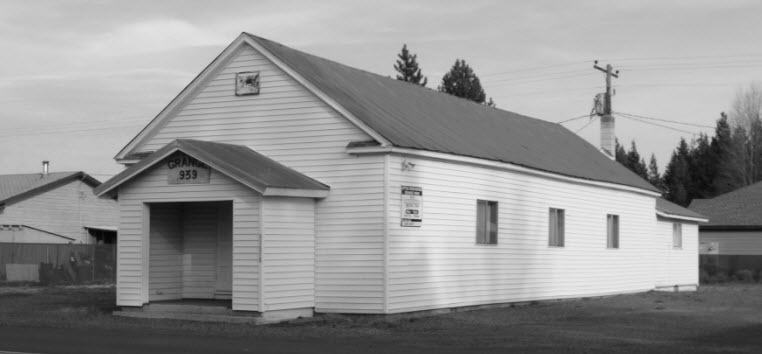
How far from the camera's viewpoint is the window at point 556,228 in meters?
31.7

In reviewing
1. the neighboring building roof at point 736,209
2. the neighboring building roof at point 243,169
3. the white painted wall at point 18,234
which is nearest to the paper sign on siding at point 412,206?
the neighboring building roof at point 243,169

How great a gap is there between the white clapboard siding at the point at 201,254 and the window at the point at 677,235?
20.8 m

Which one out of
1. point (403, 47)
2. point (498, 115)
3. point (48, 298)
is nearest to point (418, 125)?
point (498, 115)

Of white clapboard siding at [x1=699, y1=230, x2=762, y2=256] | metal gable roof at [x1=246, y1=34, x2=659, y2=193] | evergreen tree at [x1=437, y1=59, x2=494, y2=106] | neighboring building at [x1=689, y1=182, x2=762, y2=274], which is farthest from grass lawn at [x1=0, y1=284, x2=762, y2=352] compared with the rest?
evergreen tree at [x1=437, y1=59, x2=494, y2=106]

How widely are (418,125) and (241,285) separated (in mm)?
6369

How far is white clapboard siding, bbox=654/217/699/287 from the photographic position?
40.5 meters

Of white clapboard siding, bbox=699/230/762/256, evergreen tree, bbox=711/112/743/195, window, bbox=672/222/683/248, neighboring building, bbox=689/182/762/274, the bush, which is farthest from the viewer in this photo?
evergreen tree, bbox=711/112/743/195

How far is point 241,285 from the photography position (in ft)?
77.7

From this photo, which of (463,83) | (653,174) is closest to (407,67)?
(463,83)

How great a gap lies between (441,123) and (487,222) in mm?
2859

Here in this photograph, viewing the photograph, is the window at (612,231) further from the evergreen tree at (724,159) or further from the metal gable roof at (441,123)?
the evergreen tree at (724,159)

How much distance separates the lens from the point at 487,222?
2842 centimetres

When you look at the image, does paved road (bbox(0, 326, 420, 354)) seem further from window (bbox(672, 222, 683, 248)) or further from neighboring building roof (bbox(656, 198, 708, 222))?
window (bbox(672, 222, 683, 248))

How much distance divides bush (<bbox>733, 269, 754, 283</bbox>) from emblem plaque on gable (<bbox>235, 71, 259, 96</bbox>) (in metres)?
31.2
